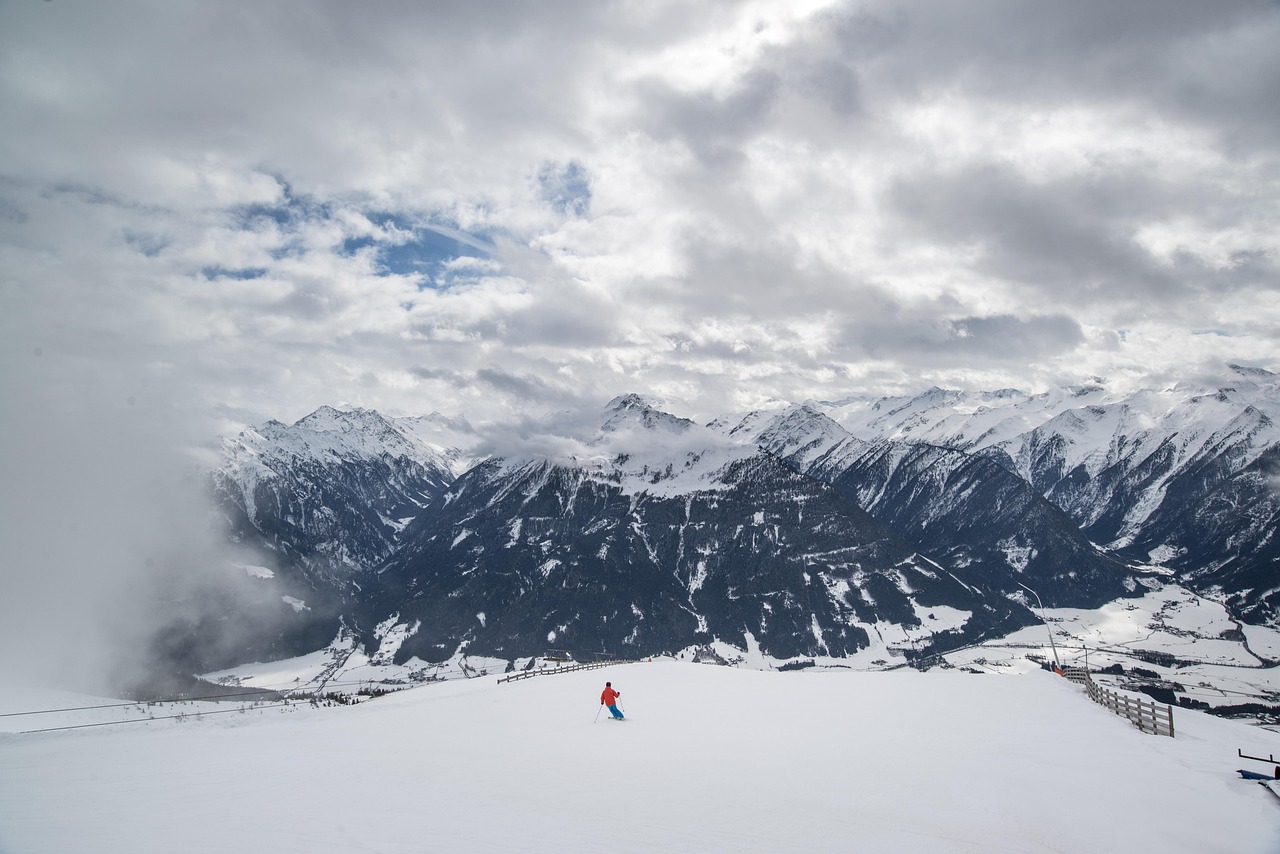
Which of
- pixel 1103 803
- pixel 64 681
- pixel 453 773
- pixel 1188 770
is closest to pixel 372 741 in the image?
pixel 453 773

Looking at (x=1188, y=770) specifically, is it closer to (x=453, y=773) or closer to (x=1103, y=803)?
(x=1103, y=803)

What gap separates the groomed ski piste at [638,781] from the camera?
15.0m

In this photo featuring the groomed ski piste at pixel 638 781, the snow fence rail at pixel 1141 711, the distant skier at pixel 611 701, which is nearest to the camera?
the groomed ski piste at pixel 638 781

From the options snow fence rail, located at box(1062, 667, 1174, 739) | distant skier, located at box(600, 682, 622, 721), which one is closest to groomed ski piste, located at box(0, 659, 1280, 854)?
distant skier, located at box(600, 682, 622, 721)

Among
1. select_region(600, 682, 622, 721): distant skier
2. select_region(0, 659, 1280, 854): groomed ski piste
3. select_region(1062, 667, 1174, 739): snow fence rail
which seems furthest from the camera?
select_region(600, 682, 622, 721): distant skier

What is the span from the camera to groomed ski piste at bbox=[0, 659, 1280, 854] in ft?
49.1

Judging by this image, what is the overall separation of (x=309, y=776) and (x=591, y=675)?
112ft

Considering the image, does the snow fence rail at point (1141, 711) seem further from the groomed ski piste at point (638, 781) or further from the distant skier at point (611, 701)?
the distant skier at point (611, 701)

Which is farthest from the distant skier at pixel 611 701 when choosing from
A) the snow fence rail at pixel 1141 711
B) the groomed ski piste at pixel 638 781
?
the snow fence rail at pixel 1141 711

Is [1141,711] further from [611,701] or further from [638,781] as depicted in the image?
[638,781]

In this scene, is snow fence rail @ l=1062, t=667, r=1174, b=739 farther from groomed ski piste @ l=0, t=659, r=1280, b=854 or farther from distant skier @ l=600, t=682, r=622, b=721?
distant skier @ l=600, t=682, r=622, b=721

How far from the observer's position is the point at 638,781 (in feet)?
64.4

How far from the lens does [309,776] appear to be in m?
20.7

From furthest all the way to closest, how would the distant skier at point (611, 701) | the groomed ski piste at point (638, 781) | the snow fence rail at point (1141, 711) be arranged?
the distant skier at point (611, 701) → the snow fence rail at point (1141, 711) → the groomed ski piste at point (638, 781)
